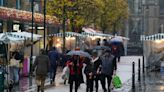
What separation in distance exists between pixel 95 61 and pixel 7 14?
644 inches

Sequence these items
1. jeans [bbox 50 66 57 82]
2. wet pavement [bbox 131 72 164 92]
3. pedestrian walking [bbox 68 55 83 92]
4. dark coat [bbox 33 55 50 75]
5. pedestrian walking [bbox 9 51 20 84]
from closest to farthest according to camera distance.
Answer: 1. pedestrian walking [bbox 68 55 83 92]
2. dark coat [bbox 33 55 50 75]
3. wet pavement [bbox 131 72 164 92]
4. pedestrian walking [bbox 9 51 20 84]
5. jeans [bbox 50 66 57 82]

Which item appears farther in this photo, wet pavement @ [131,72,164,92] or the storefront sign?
the storefront sign

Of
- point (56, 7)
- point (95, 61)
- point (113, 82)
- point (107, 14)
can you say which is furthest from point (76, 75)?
point (107, 14)

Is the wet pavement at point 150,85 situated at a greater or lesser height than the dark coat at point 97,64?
lesser

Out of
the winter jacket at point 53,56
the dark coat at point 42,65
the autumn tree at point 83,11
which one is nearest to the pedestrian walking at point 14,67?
the winter jacket at point 53,56

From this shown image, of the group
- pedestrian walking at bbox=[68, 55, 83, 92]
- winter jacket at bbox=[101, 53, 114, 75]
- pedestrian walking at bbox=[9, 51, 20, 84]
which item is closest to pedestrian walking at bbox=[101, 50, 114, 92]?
winter jacket at bbox=[101, 53, 114, 75]

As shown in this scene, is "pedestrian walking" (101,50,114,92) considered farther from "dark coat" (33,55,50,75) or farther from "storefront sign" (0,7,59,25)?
"storefront sign" (0,7,59,25)

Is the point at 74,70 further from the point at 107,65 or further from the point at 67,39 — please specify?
the point at 67,39

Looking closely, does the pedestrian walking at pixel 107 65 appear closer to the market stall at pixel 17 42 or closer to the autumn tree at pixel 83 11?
the market stall at pixel 17 42

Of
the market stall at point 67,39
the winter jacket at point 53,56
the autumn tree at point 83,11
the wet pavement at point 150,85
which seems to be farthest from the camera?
the market stall at point 67,39

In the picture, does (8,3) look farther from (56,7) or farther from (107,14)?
(107,14)

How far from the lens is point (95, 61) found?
22.3 metres

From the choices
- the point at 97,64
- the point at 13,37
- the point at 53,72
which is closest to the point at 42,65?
the point at 97,64

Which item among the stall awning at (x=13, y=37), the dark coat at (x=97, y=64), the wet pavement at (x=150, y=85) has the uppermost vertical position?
the stall awning at (x=13, y=37)
